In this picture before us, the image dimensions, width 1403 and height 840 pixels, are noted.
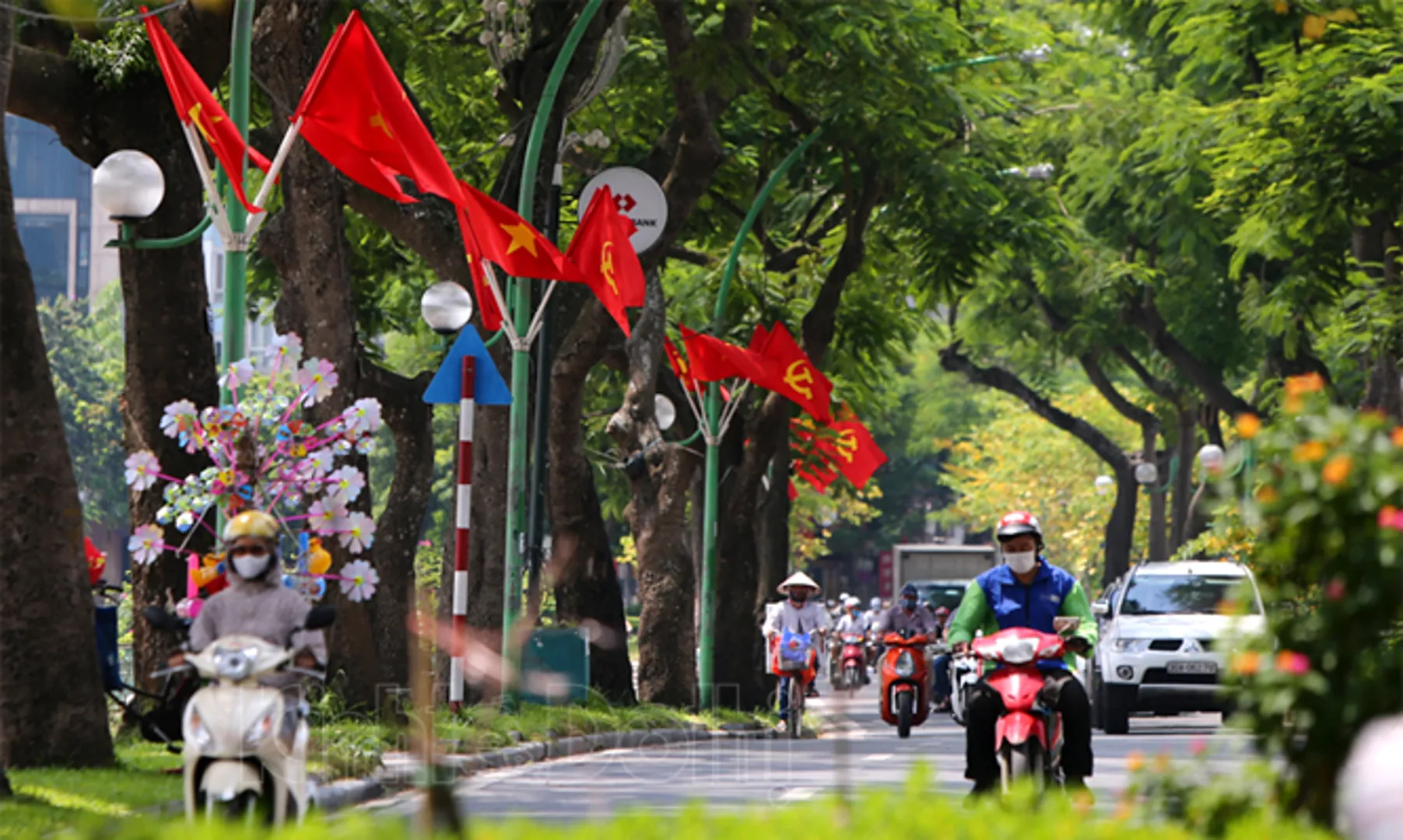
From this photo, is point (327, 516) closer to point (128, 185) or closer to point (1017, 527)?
point (128, 185)

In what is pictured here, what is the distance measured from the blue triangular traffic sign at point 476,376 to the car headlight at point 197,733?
29.3 ft

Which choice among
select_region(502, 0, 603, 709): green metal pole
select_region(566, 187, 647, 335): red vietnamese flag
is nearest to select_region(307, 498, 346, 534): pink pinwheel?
select_region(566, 187, 647, 335): red vietnamese flag

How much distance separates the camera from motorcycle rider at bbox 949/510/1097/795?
11.0 meters

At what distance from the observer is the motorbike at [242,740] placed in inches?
358

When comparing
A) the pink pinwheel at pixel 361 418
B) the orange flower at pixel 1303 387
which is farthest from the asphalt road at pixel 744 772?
the pink pinwheel at pixel 361 418

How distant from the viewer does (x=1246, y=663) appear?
626 cm

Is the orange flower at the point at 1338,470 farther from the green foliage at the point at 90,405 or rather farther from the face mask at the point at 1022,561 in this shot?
the green foliage at the point at 90,405

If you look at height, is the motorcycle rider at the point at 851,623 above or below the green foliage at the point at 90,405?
below

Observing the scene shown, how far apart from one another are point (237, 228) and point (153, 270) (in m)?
1.78

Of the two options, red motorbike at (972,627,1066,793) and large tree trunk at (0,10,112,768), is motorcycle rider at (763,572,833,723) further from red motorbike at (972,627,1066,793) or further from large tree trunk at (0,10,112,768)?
red motorbike at (972,627,1066,793)

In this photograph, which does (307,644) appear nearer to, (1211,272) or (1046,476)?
(1211,272)

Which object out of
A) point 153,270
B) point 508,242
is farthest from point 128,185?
point 508,242

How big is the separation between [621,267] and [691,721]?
6.78m

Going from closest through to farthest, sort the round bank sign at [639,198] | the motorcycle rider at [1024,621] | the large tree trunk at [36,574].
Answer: the motorcycle rider at [1024,621] < the large tree trunk at [36,574] < the round bank sign at [639,198]
